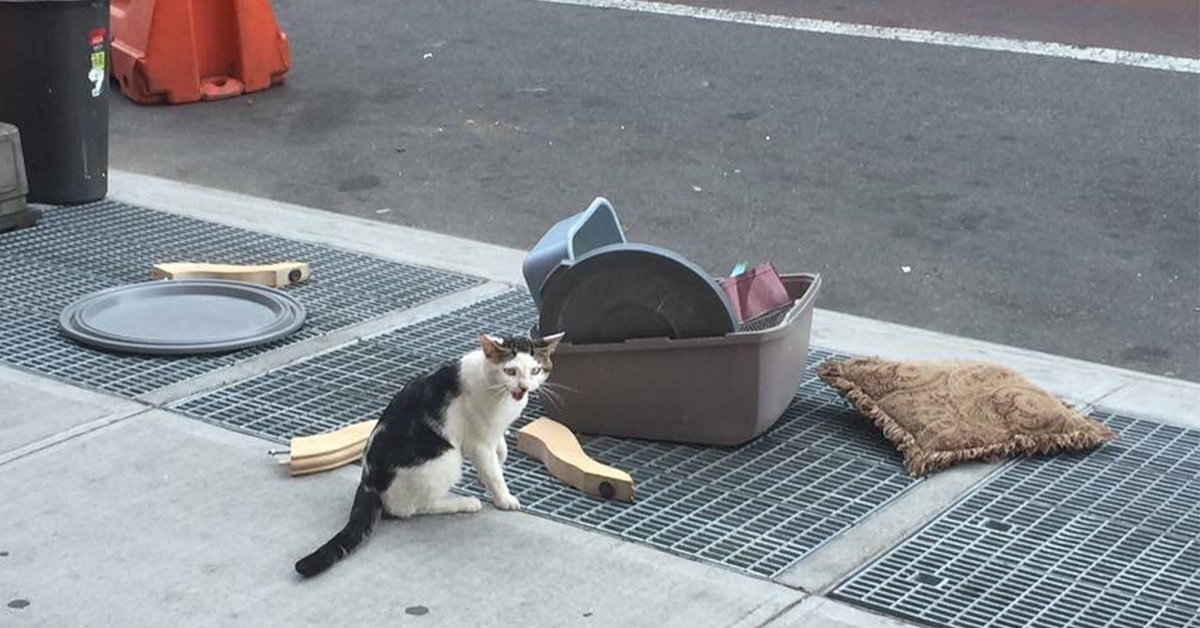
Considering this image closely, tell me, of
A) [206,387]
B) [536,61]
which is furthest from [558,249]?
[536,61]

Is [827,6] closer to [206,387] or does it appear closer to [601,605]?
[206,387]

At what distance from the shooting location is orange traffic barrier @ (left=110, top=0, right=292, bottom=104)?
1065 centimetres

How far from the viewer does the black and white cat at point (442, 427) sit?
15.5ft

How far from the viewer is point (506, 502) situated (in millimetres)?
4922

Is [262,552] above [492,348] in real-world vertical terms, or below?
below

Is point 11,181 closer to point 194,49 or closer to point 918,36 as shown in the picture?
point 194,49

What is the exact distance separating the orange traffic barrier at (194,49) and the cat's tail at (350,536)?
21.1 feet

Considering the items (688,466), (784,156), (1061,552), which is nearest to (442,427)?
(688,466)

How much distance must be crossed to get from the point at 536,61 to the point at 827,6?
121 inches

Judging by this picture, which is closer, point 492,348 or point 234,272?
point 492,348

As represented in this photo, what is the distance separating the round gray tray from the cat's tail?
1.61 m

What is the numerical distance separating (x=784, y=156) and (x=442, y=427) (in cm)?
538

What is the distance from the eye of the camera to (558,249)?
5.60m

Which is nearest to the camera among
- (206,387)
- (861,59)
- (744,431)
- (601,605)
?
(601,605)
